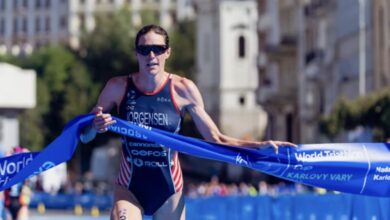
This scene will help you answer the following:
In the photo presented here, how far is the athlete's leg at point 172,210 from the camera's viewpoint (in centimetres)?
1166

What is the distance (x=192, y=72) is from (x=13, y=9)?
62.1m

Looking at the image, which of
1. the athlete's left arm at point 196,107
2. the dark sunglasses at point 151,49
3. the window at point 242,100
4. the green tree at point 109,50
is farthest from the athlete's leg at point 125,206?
the green tree at point 109,50

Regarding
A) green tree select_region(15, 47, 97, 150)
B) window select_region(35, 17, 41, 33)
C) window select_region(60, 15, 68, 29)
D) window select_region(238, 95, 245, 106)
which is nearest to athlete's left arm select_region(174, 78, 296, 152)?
window select_region(238, 95, 245, 106)

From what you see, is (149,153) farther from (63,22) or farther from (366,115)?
(63,22)

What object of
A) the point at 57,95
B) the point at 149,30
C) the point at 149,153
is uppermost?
the point at 149,30

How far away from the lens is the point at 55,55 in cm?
13000

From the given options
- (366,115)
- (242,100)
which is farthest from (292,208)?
(242,100)

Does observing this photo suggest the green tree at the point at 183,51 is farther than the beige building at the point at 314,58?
Yes

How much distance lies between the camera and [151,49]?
1141cm

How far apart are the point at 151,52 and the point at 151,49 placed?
23mm

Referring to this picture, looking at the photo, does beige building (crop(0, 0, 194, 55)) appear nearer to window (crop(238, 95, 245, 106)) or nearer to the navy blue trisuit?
window (crop(238, 95, 245, 106))

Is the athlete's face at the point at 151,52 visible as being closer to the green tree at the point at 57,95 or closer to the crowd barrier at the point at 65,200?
the crowd barrier at the point at 65,200

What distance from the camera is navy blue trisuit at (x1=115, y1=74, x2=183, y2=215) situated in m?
11.6

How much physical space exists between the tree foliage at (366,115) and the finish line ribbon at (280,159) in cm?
3049
